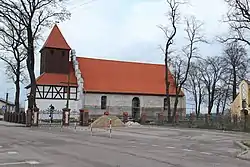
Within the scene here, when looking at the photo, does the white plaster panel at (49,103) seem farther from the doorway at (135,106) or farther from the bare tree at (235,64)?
the bare tree at (235,64)

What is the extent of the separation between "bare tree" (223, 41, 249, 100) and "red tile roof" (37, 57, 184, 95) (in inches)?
553

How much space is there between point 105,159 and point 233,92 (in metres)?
56.1

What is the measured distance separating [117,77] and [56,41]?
13236mm

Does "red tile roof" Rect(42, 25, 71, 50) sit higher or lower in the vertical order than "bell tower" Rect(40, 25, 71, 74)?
higher

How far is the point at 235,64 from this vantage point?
6347cm

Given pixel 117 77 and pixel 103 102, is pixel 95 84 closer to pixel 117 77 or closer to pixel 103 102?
pixel 103 102

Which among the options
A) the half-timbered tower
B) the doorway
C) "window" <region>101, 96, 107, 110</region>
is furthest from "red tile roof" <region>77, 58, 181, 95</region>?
the half-timbered tower

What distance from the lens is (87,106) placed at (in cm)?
7156

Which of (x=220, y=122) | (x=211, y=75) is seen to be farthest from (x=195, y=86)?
(x=220, y=122)

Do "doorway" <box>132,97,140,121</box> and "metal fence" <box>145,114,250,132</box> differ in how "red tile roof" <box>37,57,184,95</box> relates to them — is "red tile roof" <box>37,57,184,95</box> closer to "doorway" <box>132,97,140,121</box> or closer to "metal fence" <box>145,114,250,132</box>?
"doorway" <box>132,97,140,121</box>

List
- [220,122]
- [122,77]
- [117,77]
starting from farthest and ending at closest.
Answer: [122,77], [117,77], [220,122]

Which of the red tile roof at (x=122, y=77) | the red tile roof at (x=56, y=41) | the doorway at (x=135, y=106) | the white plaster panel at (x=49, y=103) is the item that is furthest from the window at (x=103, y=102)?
the red tile roof at (x=56, y=41)

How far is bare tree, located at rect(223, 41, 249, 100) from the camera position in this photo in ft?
205

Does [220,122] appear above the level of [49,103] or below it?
below
